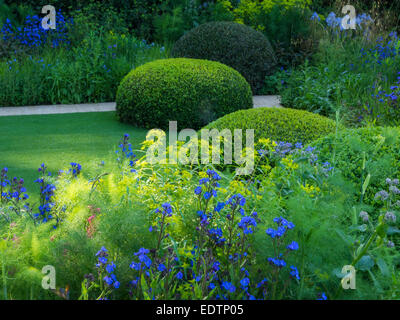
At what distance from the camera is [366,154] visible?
344 centimetres

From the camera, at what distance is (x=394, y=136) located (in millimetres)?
3625

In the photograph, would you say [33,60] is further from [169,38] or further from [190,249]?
[190,249]

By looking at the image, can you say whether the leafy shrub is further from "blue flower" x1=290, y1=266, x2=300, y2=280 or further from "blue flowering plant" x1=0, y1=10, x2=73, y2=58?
"blue flower" x1=290, y1=266, x2=300, y2=280

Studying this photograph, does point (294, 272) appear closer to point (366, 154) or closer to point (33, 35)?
point (366, 154)

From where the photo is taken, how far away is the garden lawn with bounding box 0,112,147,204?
18.6ft

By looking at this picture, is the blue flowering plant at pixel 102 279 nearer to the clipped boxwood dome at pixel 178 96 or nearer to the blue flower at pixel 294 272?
the blue flower at pixel 294 272

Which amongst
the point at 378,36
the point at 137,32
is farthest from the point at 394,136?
the point at 137,32

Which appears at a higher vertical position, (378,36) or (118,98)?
(378,36)

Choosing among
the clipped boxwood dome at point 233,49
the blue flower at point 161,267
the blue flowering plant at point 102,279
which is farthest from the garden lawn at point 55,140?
the blue flower at point 161,267

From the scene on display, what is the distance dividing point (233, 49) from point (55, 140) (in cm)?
425

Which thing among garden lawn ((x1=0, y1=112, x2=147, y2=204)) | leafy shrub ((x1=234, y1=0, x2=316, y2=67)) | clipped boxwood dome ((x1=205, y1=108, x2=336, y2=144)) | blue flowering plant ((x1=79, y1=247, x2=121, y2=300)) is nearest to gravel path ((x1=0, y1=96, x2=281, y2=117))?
garden lawn ((x1=0, y1=112, x2=147, y2=204))

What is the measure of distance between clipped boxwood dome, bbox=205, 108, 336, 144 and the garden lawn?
151 centimetres

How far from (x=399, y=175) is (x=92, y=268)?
2083mm

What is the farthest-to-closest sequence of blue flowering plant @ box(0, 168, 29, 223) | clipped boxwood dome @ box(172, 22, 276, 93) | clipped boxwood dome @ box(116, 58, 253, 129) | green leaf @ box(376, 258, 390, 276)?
clipped boxwood dome @ box(172, 22, 276, 93)
clipped boxwood dome @ box(116, 58, 253, 129)
blue flowering plant @ box(0, 168, 29, 223)
green leaf @ box(376, 258, 390, 276)
